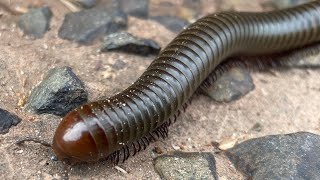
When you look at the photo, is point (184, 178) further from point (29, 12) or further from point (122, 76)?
point (29, 12)

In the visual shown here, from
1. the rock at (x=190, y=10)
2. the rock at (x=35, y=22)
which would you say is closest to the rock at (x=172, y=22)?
the rock at (x=190, y=10)

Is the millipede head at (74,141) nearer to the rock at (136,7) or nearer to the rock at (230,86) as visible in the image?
the rock at (230,86)

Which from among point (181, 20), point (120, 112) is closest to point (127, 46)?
point (181, 20)

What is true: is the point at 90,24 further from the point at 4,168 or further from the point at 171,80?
the point at 4,168

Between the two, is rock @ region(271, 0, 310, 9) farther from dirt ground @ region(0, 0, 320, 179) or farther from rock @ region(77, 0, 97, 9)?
rock @ region(77, 0, 97, 9)

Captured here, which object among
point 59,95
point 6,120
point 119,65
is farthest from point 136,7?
point 6,120

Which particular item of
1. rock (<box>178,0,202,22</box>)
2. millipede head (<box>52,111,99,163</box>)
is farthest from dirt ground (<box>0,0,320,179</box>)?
rock (<box>178,0,202,22</box>)
